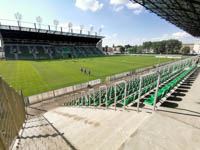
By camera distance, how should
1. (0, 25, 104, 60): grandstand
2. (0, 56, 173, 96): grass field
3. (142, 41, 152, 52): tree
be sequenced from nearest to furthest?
(0, 56, 173, 96): grass field
(0, 25, 104, 60): grandstand
(142, 41, 152, 52): tree

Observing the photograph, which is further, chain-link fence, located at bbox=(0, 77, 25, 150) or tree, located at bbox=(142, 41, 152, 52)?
tree, located at bbox=(142, 41, 152, 52)

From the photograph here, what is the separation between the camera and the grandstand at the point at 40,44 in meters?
46.5

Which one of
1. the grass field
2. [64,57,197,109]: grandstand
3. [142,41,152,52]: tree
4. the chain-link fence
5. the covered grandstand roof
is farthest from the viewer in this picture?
[142,41,152,52]: tree

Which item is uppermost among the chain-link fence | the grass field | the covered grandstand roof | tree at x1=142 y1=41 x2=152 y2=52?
tree at x1=142 y1=41 x2=152 y2=52

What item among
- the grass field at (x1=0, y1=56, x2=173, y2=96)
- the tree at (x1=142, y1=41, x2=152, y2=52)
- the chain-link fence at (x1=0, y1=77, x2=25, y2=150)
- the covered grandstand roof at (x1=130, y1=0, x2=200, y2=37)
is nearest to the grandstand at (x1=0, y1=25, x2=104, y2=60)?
the grass field at (x1=0, y1=56, x2=173, y2=96)

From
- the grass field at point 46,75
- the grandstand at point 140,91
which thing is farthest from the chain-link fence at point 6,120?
the grass field at point 46,75

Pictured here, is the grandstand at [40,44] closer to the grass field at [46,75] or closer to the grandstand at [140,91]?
the grass field at [46,75]

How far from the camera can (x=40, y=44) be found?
191 feet

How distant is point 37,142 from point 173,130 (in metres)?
3.86

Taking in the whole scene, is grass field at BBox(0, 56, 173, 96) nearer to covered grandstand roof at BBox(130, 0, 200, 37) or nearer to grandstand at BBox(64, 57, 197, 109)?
grandstand at BBox(64, 57, 197, 109)

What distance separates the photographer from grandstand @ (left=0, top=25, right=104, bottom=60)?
4653cm

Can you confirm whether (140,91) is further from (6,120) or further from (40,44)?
(40,44)

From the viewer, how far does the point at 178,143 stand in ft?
6.86

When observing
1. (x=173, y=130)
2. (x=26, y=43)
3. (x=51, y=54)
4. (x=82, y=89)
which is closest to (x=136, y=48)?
(x=51, y=54)
